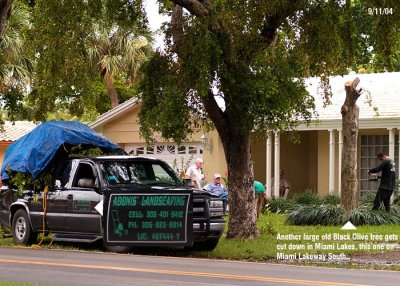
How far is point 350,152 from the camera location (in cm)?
2353

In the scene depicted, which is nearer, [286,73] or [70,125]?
[286,73]

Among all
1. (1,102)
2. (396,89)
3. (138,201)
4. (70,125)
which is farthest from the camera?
(1,102)

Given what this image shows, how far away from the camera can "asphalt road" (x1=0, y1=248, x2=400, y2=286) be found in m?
12.8

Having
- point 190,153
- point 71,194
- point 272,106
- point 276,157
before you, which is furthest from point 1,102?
point 272,106

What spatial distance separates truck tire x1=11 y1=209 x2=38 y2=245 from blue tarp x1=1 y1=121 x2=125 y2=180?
90 centimetres

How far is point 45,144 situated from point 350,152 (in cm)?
789

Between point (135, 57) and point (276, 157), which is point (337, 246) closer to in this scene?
point (276, 157)

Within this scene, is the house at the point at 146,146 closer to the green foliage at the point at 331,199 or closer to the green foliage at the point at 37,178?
the green foliage at the point at 331,199

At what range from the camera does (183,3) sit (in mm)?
18266

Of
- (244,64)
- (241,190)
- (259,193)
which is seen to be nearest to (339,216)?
(259,193)

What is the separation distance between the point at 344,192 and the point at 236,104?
21.3ft

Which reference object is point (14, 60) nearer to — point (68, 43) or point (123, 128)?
point (123, 128)

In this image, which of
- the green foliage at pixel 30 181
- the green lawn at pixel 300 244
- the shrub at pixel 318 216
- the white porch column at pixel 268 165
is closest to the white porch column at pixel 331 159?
the white porch column at pixel 268 165

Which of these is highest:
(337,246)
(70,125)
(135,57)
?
(135,57)
